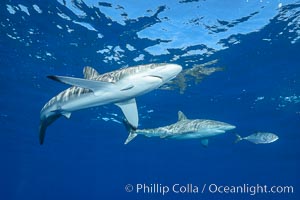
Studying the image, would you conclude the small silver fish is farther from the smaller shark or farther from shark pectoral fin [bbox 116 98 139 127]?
shark pectoral fin [bbox 116 98 139 127]

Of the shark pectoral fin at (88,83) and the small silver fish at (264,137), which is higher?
the small silver fish at (264,137)

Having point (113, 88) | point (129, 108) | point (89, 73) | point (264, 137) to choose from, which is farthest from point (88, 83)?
point (264, 137)

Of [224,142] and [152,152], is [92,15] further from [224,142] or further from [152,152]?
[152,152]

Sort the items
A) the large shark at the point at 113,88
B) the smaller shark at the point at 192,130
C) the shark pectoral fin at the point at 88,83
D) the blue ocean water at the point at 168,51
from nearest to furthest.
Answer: the shark pectoral fin at the point at 88,83, the large shark at the point at 113,88, the smaller shark at the point at 192,130, the blue ocean water at the point at 168,51

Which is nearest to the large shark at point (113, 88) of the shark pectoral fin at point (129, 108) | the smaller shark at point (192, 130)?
the shark pectoral fin at point (129, 108)

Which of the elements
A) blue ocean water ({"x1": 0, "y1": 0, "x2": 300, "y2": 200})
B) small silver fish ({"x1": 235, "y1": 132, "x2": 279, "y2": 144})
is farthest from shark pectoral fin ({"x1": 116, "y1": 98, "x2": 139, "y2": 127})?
small silver fish ({"x1": 235, "y1": 132, "x2": 279, "y2": 144})

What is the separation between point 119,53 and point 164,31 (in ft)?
11.2

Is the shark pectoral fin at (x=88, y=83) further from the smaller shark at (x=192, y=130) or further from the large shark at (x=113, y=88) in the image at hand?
the smaller shark at (x=192, y=130)

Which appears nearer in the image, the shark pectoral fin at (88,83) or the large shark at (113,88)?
the shark pectoral fin at (88,83)

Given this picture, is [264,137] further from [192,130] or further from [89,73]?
[89,73]

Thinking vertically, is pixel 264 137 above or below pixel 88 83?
above

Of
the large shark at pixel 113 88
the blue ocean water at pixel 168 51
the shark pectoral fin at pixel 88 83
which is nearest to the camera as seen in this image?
the shark pectoral fin at pixel 88 83

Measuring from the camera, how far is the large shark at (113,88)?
17.7 feet

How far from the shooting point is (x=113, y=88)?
20.1 feet
